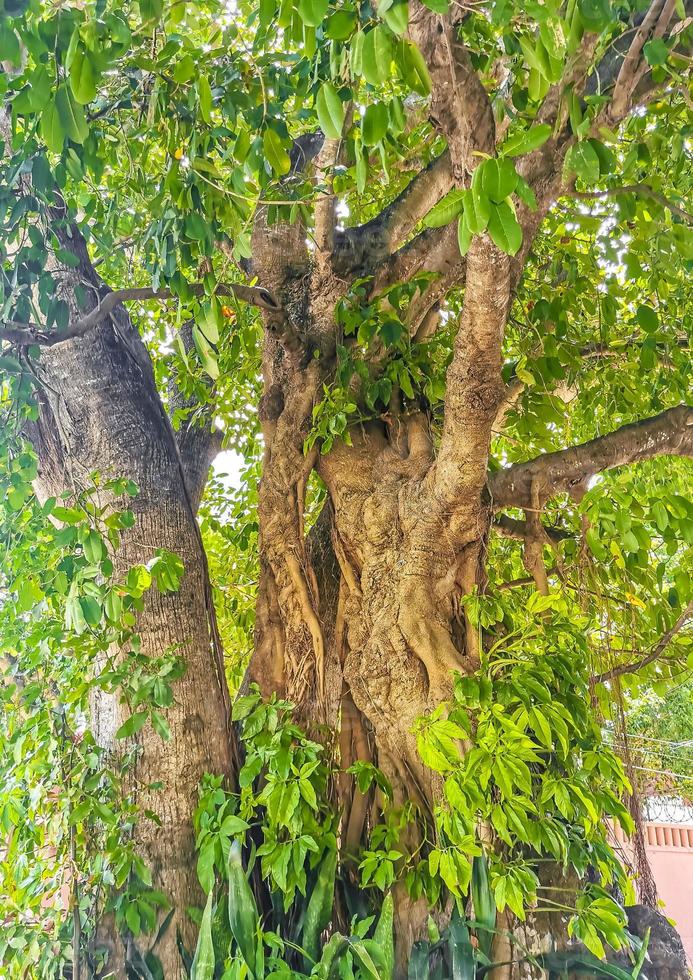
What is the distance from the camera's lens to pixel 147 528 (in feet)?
6.77

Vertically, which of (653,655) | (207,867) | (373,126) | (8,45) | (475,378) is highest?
(8,45)

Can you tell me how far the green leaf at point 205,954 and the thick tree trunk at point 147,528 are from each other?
0.16 m

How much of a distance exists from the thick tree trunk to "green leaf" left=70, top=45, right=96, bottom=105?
100 cm

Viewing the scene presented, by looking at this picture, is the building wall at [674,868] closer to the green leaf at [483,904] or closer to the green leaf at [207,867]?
the green leaf at [483,904]

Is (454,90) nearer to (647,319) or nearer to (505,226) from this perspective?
(505,226)

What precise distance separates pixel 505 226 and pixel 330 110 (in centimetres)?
42

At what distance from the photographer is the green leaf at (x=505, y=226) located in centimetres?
96

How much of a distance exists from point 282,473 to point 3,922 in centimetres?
142

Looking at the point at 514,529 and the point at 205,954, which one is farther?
the point at 514,529

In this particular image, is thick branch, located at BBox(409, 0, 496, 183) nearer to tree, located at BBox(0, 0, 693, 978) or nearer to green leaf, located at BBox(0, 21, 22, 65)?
tree, located at BBox(0, 0, 693, 978)

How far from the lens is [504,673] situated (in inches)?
78.5

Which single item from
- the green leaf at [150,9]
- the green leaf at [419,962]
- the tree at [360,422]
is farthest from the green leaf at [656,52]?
the green leaf at [419,962]

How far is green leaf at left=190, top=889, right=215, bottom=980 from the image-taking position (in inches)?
62.7

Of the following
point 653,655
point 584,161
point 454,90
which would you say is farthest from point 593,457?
point 454,90
